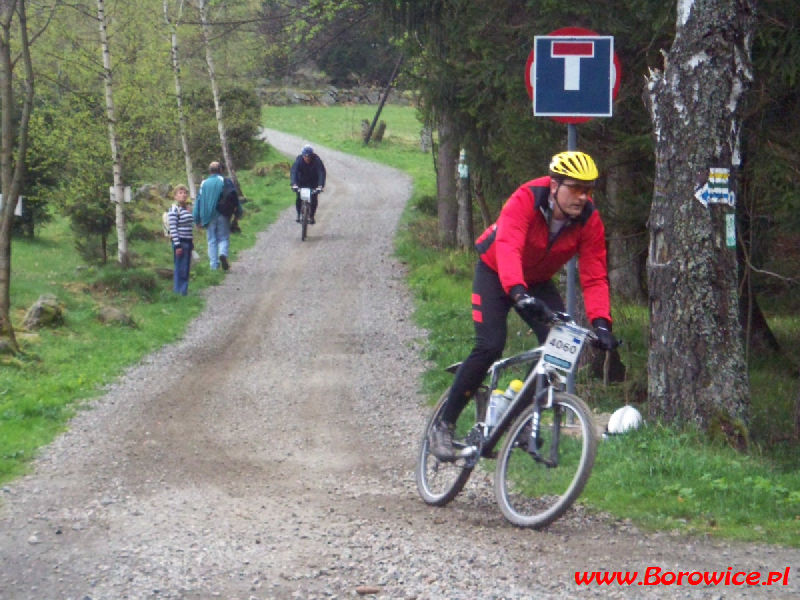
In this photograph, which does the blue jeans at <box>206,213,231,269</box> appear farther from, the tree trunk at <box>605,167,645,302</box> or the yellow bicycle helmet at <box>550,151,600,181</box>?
the yellow bicycle helmet at <box>550,151,600,181</box>

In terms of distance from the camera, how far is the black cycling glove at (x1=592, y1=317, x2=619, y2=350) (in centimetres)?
586

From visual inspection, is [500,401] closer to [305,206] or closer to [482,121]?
[482,121]

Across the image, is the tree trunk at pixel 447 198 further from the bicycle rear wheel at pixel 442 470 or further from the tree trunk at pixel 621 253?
the bicycle rear wheel at pixel 442 470

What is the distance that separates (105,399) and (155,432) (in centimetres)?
196

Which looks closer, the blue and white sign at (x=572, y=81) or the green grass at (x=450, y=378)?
the green grass at (x=450, y=378)

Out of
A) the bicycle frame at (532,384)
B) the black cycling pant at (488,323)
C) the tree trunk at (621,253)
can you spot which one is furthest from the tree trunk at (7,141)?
the bicycle frame at (532,384)

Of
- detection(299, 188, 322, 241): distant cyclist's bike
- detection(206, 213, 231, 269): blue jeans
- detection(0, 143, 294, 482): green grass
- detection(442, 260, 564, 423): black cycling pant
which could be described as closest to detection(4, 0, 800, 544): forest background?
detection(0, 143, 294, 482): green grass

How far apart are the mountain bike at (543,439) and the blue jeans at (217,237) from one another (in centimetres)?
1570

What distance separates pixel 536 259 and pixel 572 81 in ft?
8.24

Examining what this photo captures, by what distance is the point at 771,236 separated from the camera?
41.1ft

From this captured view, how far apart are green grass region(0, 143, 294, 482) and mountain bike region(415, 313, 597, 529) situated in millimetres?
3891

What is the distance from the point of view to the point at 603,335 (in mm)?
5895

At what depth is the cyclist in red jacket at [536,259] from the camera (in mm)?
6051

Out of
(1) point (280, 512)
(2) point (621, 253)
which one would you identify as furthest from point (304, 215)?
(1) point (280, 512)
